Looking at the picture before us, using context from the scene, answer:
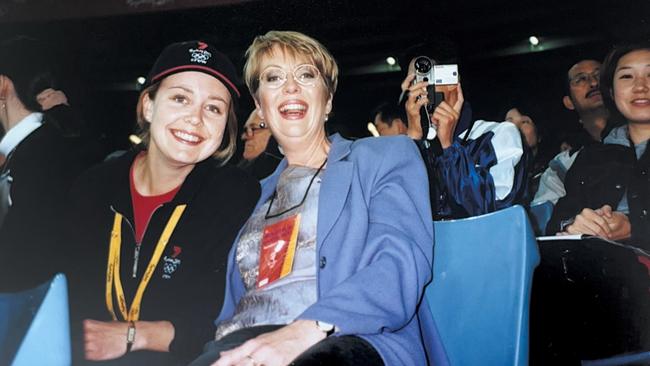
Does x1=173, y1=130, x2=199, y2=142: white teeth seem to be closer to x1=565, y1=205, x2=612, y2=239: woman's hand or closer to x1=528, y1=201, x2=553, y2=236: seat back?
x1=528, y1=201, x2=553, y2=236: seat back

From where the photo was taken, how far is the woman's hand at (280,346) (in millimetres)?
1772

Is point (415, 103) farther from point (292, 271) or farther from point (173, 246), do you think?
point (173, 246)

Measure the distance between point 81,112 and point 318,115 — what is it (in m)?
0.91

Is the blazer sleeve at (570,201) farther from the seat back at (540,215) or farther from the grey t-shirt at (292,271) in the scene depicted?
the grey t-shirt at (292,271)

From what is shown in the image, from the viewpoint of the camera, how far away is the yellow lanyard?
2426 mm

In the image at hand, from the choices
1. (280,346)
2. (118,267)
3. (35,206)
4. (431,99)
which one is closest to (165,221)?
(118,267)

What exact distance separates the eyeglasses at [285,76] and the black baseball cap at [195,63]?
0.43ft

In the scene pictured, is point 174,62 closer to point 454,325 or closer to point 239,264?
point 239,264

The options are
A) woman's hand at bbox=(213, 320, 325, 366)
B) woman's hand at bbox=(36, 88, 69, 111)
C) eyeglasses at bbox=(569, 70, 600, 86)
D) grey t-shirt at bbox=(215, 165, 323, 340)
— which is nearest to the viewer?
woman's hand at bbox=(213, 320, 325, 366)

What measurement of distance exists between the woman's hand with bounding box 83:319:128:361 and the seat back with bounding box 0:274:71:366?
251 millimetres

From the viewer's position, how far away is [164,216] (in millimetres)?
2471

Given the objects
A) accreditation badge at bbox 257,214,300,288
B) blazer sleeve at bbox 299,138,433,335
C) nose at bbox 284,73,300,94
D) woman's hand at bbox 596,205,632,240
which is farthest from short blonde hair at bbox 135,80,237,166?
woman's hand at bbox 596,205,632,240

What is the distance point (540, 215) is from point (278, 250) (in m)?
0.85

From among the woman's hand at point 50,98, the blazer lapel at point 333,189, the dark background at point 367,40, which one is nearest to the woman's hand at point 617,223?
the dark background at point 367,40
